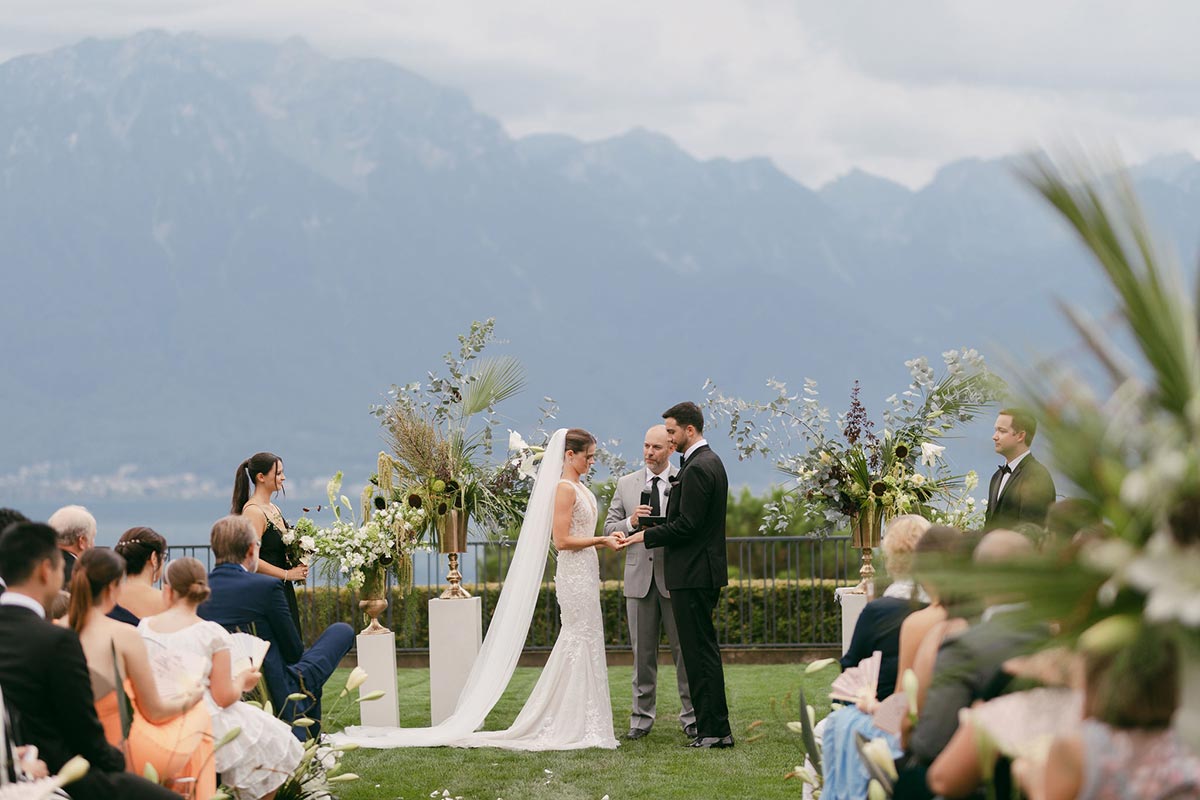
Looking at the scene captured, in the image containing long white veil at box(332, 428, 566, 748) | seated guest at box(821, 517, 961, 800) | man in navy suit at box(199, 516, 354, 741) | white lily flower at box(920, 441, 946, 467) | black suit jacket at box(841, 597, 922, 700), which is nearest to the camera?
seated guest at box(821, 517, 961, 800)

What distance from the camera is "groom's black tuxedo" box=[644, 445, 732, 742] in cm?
859

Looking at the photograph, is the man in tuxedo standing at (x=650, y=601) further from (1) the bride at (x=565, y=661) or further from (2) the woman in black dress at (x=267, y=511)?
(2) the woman in black dress at (x=267, y=511)

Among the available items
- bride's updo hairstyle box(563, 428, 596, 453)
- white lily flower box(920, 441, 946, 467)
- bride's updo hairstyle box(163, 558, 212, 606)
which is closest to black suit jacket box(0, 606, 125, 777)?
bride's updo hairstyle box(163, 558, 212, 606)

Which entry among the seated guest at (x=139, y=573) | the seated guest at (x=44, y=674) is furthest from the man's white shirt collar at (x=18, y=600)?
the seated guest at (x=139, y=573)

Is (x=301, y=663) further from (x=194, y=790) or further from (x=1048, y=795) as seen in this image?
(x=1048, y=795)

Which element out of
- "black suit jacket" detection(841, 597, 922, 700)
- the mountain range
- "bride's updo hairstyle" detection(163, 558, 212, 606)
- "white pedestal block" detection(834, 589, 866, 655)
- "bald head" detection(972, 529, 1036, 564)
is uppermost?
the mountain range

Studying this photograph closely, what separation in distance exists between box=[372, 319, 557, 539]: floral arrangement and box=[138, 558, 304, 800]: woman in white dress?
11.8ft

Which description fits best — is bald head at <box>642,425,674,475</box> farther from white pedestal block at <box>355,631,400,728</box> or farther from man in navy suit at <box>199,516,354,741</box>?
man in navy suit at <box>199,516,354,741</box>

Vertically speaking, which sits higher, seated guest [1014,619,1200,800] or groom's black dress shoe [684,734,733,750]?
seated guest [1014,619,1200,800]

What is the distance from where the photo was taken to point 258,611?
21.8 ft

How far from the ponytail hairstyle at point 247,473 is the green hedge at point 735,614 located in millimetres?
6023

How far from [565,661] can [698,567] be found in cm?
103

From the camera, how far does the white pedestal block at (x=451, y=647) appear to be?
32.0 feet

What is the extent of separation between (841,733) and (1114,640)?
9.07 ft
